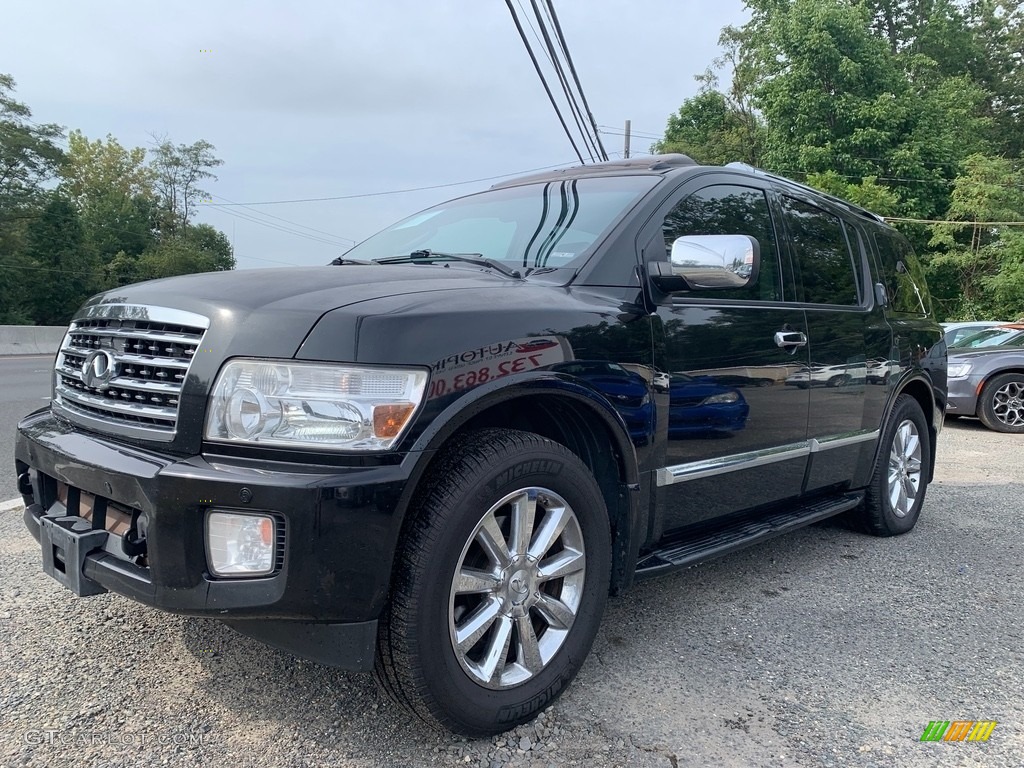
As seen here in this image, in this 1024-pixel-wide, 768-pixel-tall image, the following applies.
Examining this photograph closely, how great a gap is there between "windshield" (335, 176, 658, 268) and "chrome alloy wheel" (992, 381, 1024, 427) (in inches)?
341

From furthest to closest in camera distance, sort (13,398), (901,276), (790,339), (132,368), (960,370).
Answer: (960,370) → (13,398) → (901,276) → (790,339) → (132,368)

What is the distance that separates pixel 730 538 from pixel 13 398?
9.52 meters

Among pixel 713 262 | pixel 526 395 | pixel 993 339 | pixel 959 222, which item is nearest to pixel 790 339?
pixel 713 262

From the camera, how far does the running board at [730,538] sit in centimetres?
279

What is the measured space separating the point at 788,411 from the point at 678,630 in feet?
3.45

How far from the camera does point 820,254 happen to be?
3.92m

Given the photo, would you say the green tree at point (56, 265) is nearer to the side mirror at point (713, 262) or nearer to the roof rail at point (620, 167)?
the roof rail at point (620, 167)

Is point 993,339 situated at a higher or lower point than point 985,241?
lower

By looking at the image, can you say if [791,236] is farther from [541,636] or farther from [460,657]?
[460,657]

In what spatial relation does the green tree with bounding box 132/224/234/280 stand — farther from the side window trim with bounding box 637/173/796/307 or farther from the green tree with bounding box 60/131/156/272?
the side window trim with bounding box 637/173/796/307

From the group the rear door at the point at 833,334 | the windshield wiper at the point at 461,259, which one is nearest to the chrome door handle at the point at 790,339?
the rear door at the point at 833,334

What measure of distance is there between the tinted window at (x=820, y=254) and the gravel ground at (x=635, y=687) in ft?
4.66

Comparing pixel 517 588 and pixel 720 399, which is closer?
pixel 517 588

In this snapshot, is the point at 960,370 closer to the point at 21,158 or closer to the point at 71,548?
the point at 71,548
